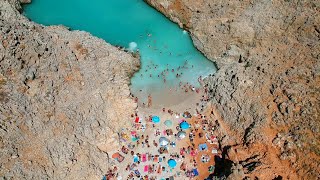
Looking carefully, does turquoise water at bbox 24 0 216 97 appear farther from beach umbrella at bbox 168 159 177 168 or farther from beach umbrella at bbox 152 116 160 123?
beach umbrella at bbox 168 159 177 168

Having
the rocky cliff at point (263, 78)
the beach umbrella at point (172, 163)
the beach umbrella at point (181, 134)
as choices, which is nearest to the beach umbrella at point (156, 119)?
the beach umbrella at point (181, 134)

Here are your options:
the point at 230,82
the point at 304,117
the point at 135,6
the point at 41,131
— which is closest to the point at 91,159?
the point at 41,131

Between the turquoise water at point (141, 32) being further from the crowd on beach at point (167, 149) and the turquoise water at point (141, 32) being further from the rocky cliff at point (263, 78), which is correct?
the crowd on beach at point (167, 149)

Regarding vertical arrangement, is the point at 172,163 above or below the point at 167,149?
below

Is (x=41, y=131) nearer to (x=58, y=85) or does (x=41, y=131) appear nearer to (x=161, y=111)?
(x=58, y=85)

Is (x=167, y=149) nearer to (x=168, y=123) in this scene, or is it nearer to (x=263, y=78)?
(x=168, y=123)

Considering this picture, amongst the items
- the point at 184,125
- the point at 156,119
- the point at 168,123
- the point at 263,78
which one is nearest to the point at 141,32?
the point at 156,119
